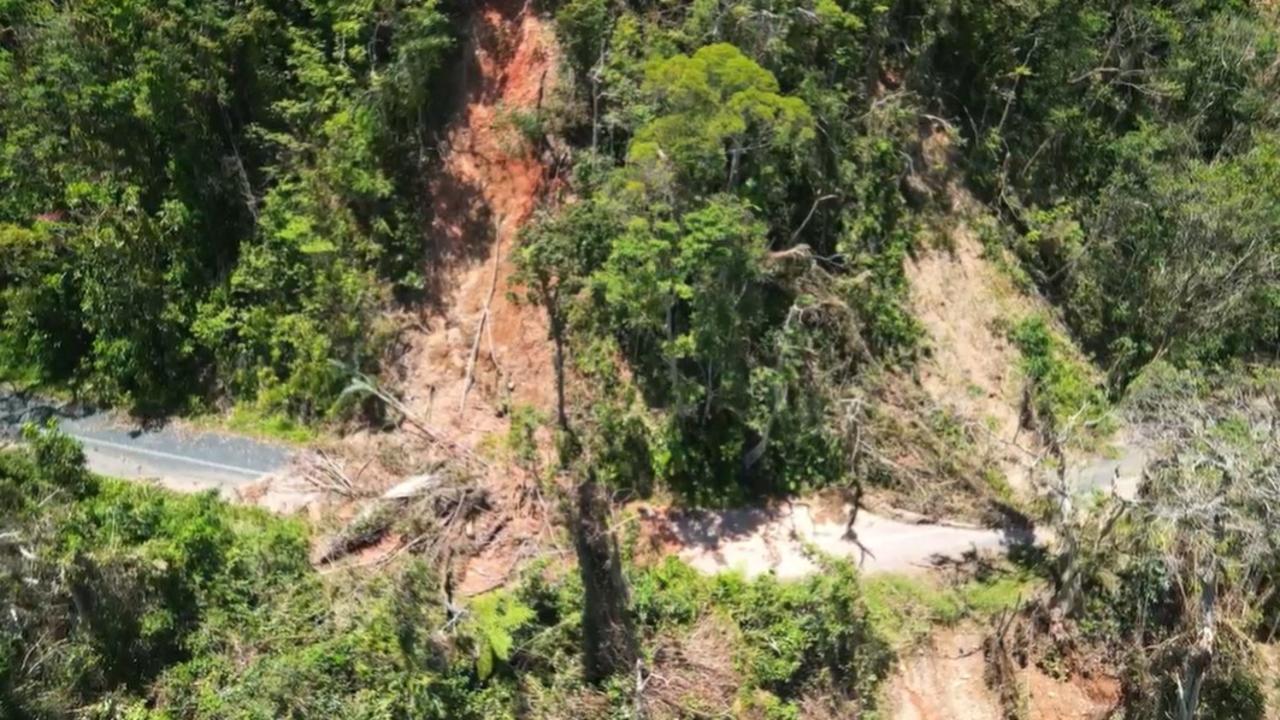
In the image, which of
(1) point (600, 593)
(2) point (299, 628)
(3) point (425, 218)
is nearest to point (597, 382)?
(1) point (600, 593)

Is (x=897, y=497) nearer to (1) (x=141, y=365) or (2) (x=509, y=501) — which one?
(2) (x=509, y=501)

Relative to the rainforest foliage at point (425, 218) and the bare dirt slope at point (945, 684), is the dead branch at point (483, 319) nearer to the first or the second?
the rainforest foliage at point (425, 218)

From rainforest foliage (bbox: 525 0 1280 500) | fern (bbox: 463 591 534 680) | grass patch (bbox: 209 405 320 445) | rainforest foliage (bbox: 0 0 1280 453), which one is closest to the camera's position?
fern (bbox: 463 591 534 680)

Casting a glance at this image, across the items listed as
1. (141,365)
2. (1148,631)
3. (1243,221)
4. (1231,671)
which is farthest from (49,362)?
(1243,221)

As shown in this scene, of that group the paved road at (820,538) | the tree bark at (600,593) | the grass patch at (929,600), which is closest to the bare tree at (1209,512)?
the paved road at (820,538)

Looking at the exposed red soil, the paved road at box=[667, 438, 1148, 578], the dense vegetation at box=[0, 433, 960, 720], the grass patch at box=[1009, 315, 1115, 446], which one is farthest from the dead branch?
the grass patch at box=[1009, 315, 1115, 446]

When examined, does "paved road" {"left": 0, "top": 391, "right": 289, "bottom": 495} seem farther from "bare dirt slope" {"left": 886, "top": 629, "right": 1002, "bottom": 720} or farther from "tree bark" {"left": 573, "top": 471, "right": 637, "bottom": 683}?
"bare dirt slope" {"left": 886, "top": 629, "right": 1002, "bottom": 720}
